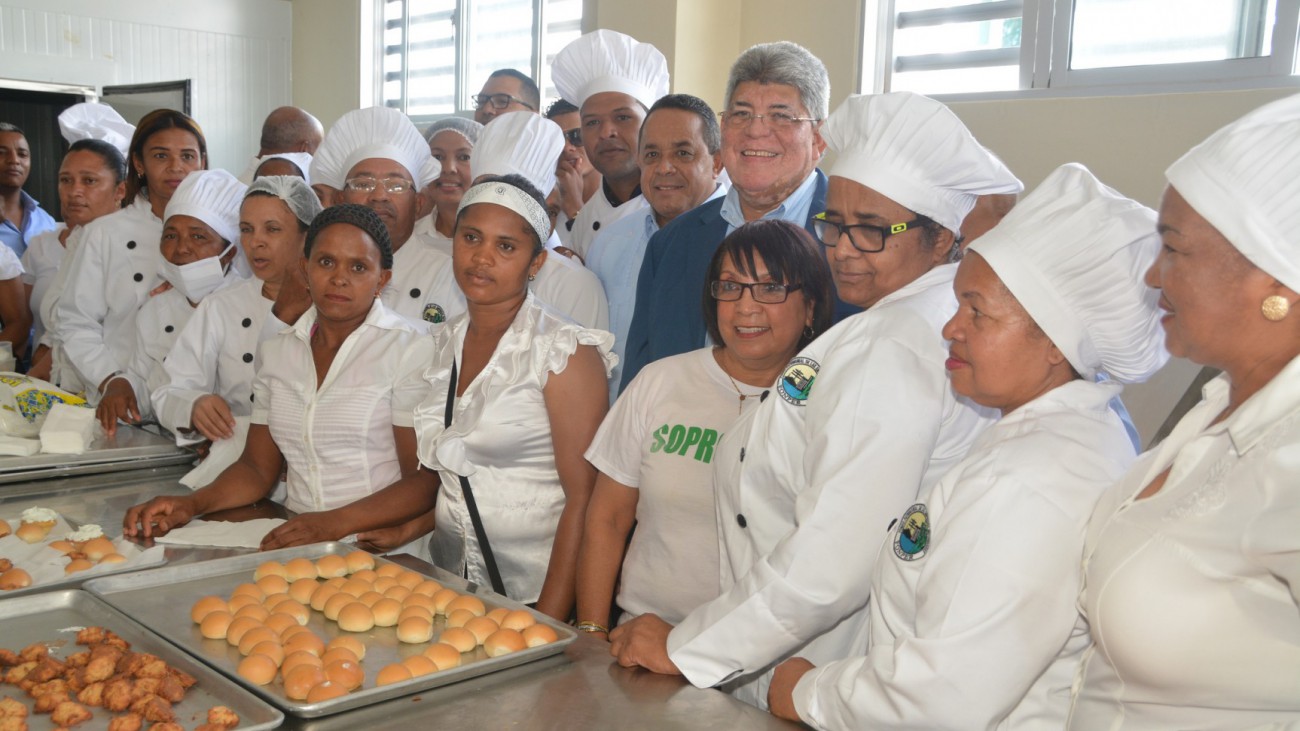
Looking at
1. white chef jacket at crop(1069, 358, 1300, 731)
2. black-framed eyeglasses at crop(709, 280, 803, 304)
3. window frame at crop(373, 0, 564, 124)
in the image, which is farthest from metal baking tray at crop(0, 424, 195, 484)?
window frame at crop(373, 0, 564, 124)

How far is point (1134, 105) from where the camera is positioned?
3.45m

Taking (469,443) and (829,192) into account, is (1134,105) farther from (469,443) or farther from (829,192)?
(469,443)

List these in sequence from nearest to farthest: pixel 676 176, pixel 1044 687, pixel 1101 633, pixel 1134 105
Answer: pixel 1101 633, pixel 1044 687, pixel 676 176, pixel 1134 105

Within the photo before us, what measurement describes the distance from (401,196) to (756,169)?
126cm

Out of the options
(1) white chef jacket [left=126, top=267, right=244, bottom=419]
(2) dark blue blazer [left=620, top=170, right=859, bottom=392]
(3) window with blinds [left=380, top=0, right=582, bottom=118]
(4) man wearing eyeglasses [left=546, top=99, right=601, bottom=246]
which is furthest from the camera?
(3) window with blinds [left=380, top=0, right=582, bottom=118]

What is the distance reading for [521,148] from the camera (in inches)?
111

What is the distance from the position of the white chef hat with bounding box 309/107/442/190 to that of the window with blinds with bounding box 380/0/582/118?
9.84 ft

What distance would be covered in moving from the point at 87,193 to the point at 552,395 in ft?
Answer: 9.68

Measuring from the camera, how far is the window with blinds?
634cm

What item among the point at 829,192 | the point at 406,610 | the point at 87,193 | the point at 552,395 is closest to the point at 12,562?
the point at 406,610

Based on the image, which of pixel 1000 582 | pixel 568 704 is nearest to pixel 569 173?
pixel 568 704

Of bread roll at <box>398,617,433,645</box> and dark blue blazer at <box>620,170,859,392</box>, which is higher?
dark blue blazer at <box>620,170,859,392</box>

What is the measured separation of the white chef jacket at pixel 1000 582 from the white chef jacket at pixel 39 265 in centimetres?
441

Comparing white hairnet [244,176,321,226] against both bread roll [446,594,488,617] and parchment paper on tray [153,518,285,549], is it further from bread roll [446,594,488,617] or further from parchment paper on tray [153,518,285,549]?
bread roll [446,594,488,617]
